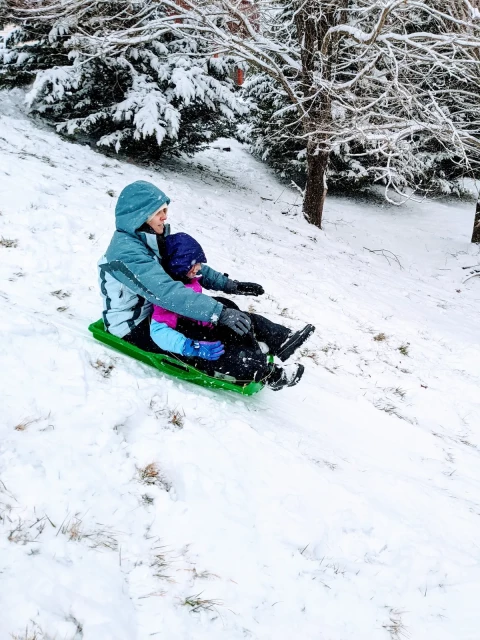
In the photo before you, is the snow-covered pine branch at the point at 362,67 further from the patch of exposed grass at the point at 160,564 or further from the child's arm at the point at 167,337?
the patch of exposed grass at the point at 160,564

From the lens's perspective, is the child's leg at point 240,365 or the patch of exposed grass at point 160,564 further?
the child's leg at point 240,365

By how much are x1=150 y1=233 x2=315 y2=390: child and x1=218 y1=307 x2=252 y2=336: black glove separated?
0.16 meters

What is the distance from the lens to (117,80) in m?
10.1

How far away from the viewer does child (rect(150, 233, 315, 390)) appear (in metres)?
3.14

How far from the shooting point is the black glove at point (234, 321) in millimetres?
3129

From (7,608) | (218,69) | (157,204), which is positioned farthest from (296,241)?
(7,608)

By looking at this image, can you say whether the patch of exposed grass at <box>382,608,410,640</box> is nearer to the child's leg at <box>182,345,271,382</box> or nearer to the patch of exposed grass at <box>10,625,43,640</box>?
the patch of exposed grass at <box>10,625,43,640</box>

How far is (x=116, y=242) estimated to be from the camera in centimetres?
317

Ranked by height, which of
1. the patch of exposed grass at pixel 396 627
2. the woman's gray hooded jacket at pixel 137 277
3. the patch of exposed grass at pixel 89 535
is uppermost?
the woman's gray hooded jacket at pixel 137 277

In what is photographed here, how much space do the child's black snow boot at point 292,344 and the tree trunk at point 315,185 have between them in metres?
7.72

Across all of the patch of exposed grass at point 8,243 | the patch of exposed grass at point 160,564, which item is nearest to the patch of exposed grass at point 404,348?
the patch of exposed grass at point 160,564

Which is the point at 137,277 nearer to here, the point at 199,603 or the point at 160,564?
the point at 160,564

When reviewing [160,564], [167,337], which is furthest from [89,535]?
[167,337]

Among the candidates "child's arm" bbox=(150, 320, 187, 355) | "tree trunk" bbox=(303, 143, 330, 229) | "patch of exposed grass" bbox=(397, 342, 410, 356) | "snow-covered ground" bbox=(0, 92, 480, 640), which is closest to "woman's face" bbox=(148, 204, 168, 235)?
"child's arm" bbox=(150, 320, 187, 355)
